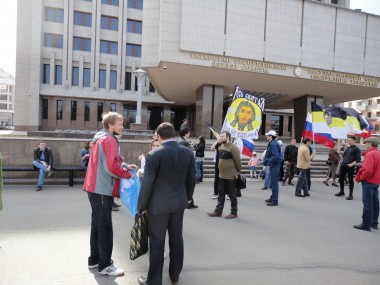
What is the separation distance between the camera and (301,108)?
30594 millimetres

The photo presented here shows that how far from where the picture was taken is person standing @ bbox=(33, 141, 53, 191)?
9391 mm

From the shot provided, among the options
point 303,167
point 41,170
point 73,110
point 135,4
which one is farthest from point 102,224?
point 135,4

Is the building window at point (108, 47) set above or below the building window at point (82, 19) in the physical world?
below

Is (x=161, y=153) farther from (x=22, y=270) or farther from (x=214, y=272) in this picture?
(x=22, y=270)

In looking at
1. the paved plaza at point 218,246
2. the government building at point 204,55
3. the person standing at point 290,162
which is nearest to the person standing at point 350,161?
the paved plaza at point 218,246

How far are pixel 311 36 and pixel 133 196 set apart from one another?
23.3m

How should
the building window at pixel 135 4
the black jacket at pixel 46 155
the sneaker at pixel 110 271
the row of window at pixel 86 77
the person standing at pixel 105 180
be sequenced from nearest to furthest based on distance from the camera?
the person standing at pixel 105 180
the sneaker at pixel 110 271
the black jacket at pixel 46 155
the row of window at pixel 86 77
the building window at pixel 135 4

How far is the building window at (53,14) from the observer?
3934 centimetres

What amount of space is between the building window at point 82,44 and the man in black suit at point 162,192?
41583mm

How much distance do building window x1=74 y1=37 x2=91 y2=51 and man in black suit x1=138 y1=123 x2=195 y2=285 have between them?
136 feet

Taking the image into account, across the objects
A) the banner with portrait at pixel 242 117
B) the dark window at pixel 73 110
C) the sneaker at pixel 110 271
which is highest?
the dark window at pixel 73 110

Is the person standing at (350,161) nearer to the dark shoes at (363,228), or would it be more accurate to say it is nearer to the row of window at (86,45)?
the dark shoes at (363,228)

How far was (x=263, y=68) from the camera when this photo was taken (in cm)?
2178

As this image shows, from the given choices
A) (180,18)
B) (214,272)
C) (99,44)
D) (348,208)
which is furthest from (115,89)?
(214,272)
